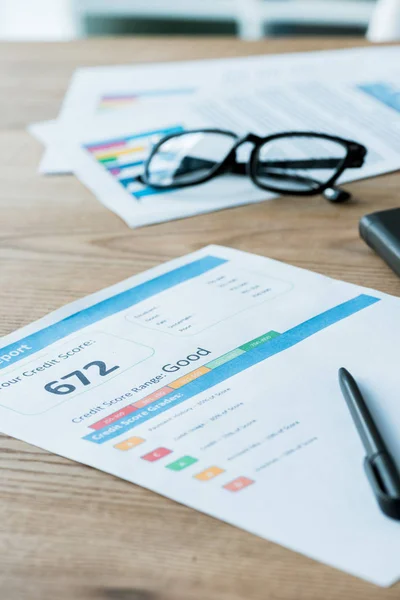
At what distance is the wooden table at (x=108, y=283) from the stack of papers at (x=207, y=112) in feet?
0.09

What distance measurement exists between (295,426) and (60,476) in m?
0.15

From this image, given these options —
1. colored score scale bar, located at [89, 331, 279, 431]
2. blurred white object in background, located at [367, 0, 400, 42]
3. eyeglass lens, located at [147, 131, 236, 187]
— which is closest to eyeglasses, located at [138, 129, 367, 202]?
eyeglass lens, located at [147, 131, 236, 187]

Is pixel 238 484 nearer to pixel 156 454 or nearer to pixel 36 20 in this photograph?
pixel 156 454

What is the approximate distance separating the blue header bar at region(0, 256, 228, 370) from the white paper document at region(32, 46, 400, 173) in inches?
14.7

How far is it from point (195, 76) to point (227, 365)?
0.65m

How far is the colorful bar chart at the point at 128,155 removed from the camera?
33.0 inches

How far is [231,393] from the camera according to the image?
1.72ft

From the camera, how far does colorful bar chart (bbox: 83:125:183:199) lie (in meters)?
0.84

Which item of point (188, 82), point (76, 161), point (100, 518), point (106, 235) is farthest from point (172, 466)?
point (188, 82)

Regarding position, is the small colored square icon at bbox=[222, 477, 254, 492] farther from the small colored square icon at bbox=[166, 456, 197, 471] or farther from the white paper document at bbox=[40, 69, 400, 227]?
the white paper document at bbox=[40, 69, 400, 227]

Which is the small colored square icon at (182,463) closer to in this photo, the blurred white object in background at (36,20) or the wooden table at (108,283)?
the wooden table at (108,283)

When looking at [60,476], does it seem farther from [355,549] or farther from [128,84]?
[128,84]

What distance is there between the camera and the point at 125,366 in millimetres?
559

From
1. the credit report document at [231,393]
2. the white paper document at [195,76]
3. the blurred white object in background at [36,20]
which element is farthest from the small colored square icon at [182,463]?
the blurred white object in background at [36,20]
